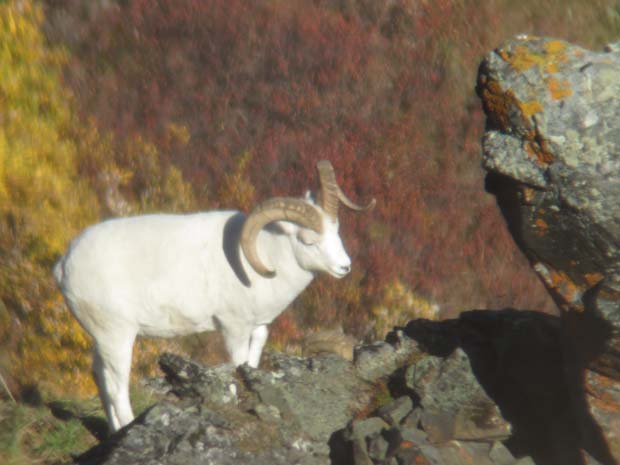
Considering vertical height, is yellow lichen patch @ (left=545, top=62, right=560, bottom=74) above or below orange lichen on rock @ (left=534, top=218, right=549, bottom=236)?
above

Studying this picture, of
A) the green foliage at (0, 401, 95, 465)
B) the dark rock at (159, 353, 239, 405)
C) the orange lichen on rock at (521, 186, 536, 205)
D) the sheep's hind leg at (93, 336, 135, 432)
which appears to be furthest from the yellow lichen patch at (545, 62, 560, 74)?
the green foliage at (0, 401, 95, 465)

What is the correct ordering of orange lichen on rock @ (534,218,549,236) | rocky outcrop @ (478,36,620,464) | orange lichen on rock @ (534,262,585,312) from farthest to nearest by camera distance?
orange lichen on rock @ (534,262,585,312) → orange lichen on rock @ (534,218,549,236) → rocky outcrop @ (478,36,620,464)

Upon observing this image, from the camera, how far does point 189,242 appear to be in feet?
26.7

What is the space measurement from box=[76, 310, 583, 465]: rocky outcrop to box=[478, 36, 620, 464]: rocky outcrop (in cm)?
94

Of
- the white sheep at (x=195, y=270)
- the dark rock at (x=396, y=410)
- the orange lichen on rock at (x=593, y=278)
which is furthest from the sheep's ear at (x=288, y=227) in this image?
the orange lichen on rock at (x=593, y=278)

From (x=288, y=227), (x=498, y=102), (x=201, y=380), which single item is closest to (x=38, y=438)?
(x=201, y=380)

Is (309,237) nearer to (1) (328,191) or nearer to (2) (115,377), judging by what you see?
(1) (328,191)

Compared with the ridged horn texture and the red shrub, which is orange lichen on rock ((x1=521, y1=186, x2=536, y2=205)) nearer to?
the ridged horn texture

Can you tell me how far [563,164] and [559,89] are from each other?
1.11ft

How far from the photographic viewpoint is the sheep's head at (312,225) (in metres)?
7.87

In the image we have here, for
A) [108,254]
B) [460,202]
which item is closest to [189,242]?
[108,254]

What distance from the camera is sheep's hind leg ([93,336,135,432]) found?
810cm

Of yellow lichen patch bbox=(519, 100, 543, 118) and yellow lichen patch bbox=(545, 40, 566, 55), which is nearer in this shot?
yellow lichen patch bbox=(519, 100, 543, 118)

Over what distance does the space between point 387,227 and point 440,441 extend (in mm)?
5886
